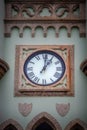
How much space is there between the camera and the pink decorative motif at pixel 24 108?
896cm

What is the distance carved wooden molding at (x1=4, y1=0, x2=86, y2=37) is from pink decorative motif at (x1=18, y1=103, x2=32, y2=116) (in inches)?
54.7

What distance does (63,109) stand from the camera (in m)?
8.95

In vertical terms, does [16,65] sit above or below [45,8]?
below

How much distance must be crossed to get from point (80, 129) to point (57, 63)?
1.32 metres

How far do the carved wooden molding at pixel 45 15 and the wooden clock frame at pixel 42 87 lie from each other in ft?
0.95

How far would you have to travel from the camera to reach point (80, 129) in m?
8.89

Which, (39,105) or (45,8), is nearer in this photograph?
(39,105)

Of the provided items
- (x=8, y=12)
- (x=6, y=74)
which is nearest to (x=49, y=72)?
(x=6, y=74)

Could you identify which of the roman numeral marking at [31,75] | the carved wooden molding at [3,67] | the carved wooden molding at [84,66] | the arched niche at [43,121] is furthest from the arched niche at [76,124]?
the carved wooden molding at [3,67]

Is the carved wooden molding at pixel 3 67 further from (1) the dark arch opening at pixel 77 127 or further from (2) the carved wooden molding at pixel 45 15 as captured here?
(1) the dark arch opening at pixel 77 127

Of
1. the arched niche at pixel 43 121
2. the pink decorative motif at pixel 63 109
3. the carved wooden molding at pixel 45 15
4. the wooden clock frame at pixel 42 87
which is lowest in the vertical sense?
the arched niche at pixel 43 121

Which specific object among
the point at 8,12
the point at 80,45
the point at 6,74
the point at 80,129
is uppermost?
the point at 8,12

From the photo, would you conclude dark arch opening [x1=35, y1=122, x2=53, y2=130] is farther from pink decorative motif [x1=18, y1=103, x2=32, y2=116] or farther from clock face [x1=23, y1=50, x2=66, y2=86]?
clock face [x1=23, y1=50, x2=66, y2=86]

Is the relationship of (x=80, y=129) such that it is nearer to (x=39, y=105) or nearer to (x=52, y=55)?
(x=39, y=105)
